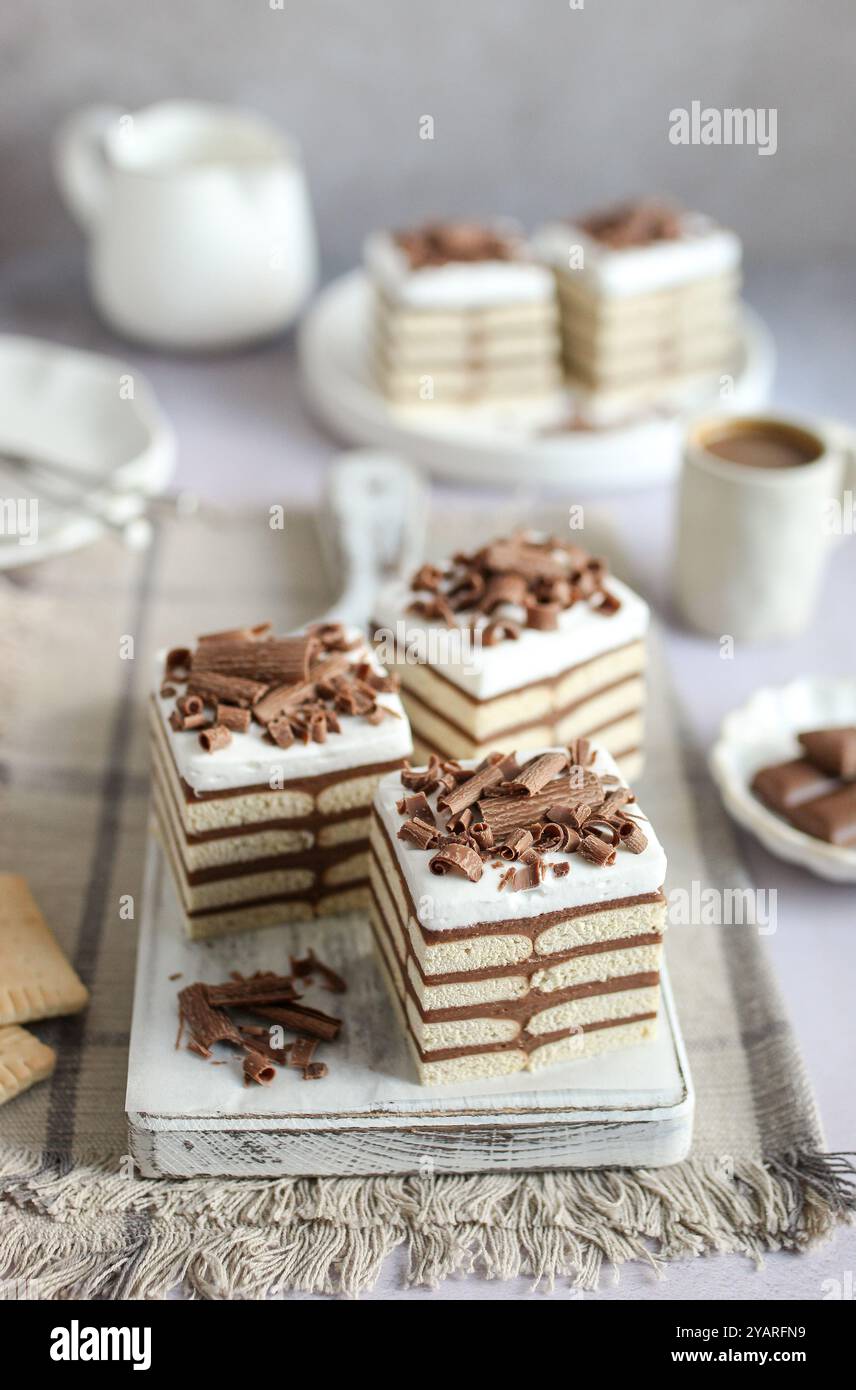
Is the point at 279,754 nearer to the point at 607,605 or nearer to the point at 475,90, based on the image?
the point at 607,605

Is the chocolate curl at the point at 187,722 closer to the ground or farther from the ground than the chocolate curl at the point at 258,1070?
farther from the ground

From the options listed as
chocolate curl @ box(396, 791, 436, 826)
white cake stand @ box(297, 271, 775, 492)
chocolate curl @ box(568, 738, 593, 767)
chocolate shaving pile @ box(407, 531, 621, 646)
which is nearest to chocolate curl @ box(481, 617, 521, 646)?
chocolate shaving pile @ box(407, 531, 621, 646)

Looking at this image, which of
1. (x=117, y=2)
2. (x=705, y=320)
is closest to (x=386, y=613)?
(x=705, y=320)

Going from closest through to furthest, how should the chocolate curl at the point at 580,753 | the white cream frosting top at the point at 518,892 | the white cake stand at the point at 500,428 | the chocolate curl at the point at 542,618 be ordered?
the white cream frosting top at the point at 518,892
the chocolate curl at the point at 580,753
the chocolate curl at the point at 542,618
the white cake stand at the point at 500,428

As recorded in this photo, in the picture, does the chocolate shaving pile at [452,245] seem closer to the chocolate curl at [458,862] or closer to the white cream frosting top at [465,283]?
the white cream frosting top at [465,283]

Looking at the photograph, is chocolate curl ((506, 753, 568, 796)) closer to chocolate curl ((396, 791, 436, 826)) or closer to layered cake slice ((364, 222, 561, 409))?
chocolate curl ((396, 791, 436, 826))

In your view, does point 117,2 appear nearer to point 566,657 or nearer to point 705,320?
point 705,320

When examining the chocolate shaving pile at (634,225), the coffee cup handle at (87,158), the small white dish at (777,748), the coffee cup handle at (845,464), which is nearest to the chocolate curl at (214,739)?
the small white dish at (777,748)

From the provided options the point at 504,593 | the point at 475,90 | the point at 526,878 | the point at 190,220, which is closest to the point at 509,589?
the point at 504,593
